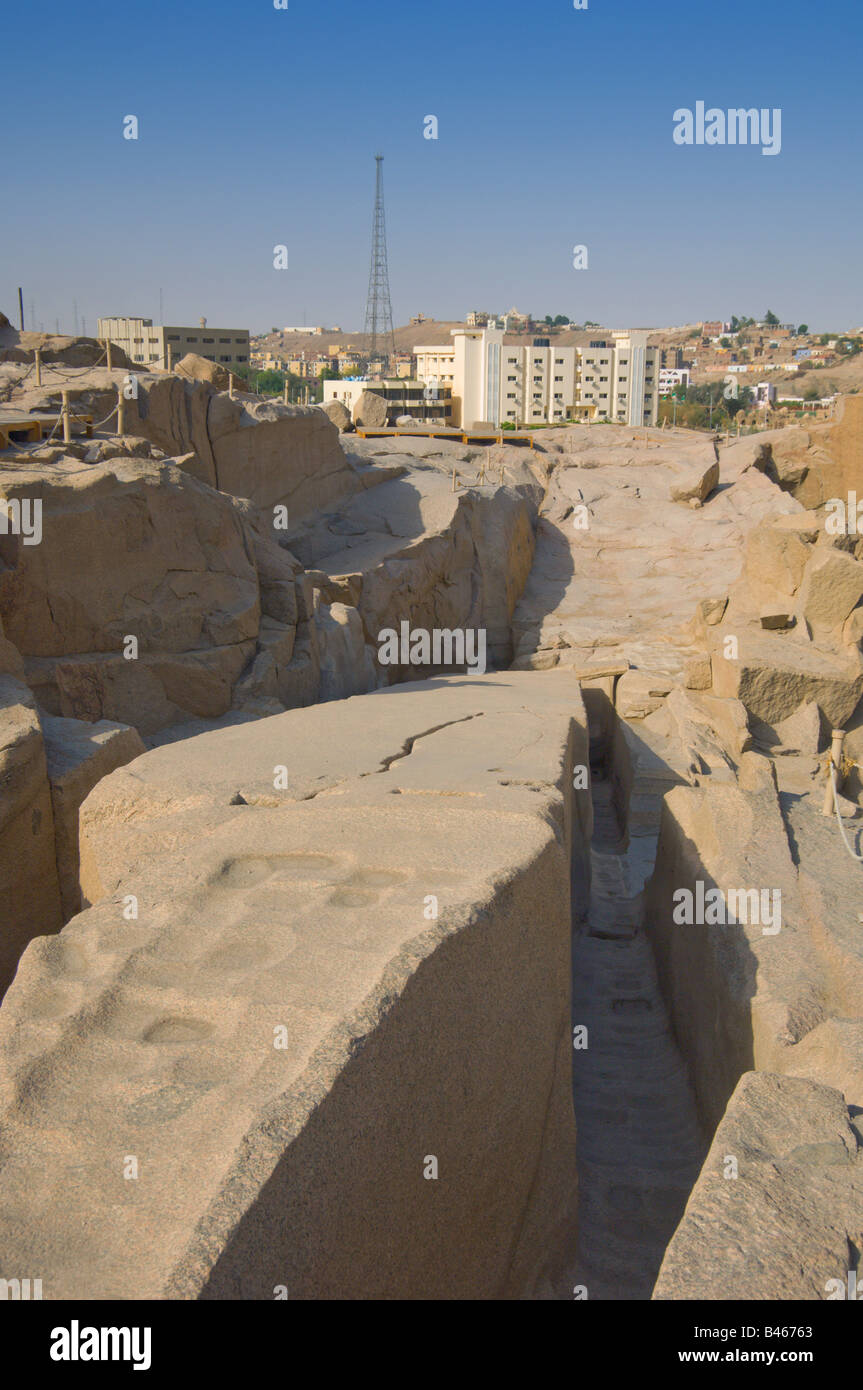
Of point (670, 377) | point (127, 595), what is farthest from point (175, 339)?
point (670, 377)

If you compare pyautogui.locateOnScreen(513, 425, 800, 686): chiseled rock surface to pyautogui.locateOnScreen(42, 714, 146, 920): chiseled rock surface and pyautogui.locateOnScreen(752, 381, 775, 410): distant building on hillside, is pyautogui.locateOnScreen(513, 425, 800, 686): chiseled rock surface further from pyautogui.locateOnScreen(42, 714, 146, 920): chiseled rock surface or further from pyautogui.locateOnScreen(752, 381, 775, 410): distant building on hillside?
pyautogui.locateOnScreen(752, 381, 775, 410): distant building on hillside

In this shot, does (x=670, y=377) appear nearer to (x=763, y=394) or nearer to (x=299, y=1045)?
(x=763, y=394)

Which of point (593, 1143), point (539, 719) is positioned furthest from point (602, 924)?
point (593, 1143)

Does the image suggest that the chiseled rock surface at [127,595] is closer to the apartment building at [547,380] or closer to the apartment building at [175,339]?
the apartment building at [175,339]

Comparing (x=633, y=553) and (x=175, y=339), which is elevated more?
(x=175, y=339)

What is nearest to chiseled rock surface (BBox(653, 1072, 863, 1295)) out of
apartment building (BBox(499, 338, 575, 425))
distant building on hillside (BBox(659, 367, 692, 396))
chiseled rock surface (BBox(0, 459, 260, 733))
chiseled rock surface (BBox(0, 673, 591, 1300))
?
chiseled rock surface (BBox(0, 673, 591, 1300))

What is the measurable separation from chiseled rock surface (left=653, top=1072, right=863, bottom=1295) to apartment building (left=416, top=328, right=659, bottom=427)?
44.6 m

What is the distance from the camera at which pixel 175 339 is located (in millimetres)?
41562

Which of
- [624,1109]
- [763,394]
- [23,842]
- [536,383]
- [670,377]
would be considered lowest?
[624,1109]

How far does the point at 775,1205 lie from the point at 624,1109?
2203mm

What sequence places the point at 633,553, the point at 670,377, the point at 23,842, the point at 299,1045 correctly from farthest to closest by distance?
the point at 670,377 < the point at 633,553 < the point at 23,842 < the point at 299,1045

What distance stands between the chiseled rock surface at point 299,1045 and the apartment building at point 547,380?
1719 inches

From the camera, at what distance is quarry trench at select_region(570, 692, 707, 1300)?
3.64 m

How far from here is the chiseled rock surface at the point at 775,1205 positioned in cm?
218
